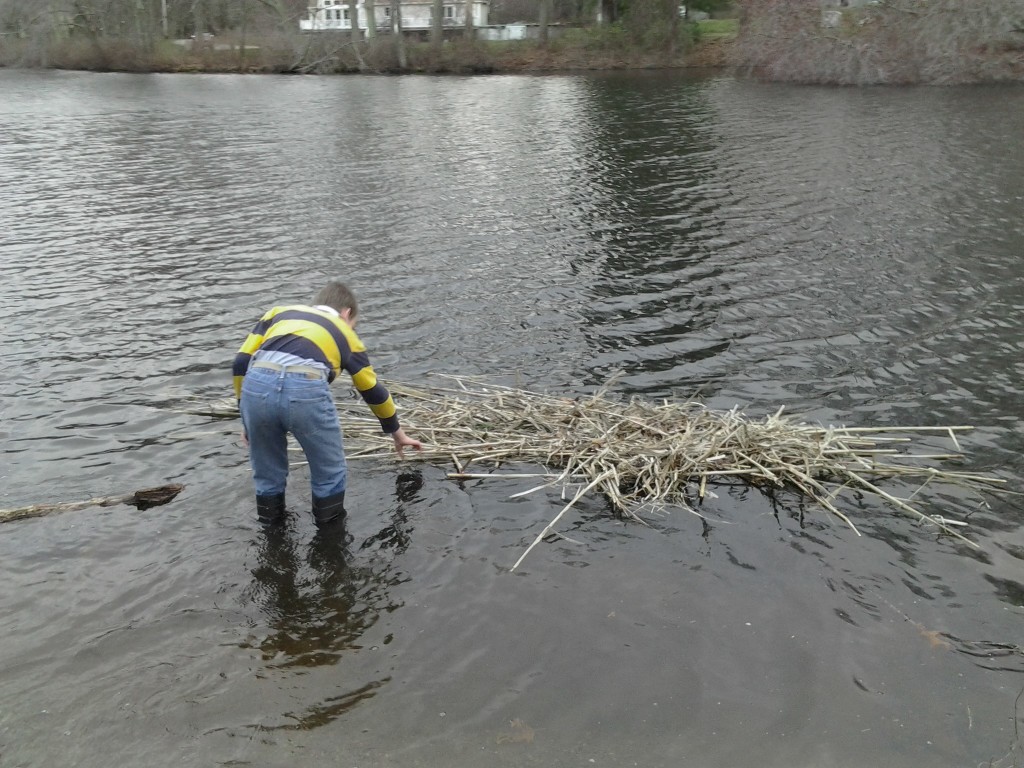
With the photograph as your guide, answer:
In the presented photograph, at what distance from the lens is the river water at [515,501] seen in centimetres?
577

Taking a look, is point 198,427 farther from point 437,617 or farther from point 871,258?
point 871,258

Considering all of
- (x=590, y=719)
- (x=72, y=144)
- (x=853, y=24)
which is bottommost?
(x=590, y=719)

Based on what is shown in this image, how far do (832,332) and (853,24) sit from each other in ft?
137

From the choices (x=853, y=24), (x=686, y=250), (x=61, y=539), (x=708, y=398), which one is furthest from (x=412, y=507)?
(x=853, y=24)

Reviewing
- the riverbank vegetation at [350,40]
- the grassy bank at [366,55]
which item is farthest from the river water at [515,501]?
the grassy bank at [366,55]

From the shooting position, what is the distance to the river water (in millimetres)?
5773

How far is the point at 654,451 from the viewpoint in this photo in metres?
8.33

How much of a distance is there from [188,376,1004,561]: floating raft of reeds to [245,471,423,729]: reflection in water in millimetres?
1219

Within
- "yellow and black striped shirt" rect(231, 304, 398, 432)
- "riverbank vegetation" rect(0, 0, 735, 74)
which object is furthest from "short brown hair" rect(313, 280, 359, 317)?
"riverbank vegetation" rect(0, 0, 735, 74)

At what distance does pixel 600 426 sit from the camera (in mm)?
8836

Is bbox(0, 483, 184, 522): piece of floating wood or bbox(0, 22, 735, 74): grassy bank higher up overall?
bbox(0, 22, 735, 74): grassy bank

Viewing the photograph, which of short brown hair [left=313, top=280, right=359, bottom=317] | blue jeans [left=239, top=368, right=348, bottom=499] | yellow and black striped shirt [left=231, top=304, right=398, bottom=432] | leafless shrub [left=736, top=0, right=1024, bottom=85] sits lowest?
blue jeans [left=239, top=368, right=348, bottom=499]

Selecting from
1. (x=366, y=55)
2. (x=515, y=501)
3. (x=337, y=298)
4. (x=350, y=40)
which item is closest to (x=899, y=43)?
(x=366, y=55)

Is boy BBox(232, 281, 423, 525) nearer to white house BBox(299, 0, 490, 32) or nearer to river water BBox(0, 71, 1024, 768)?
river water BBox(0, 71, 1024, 768)
